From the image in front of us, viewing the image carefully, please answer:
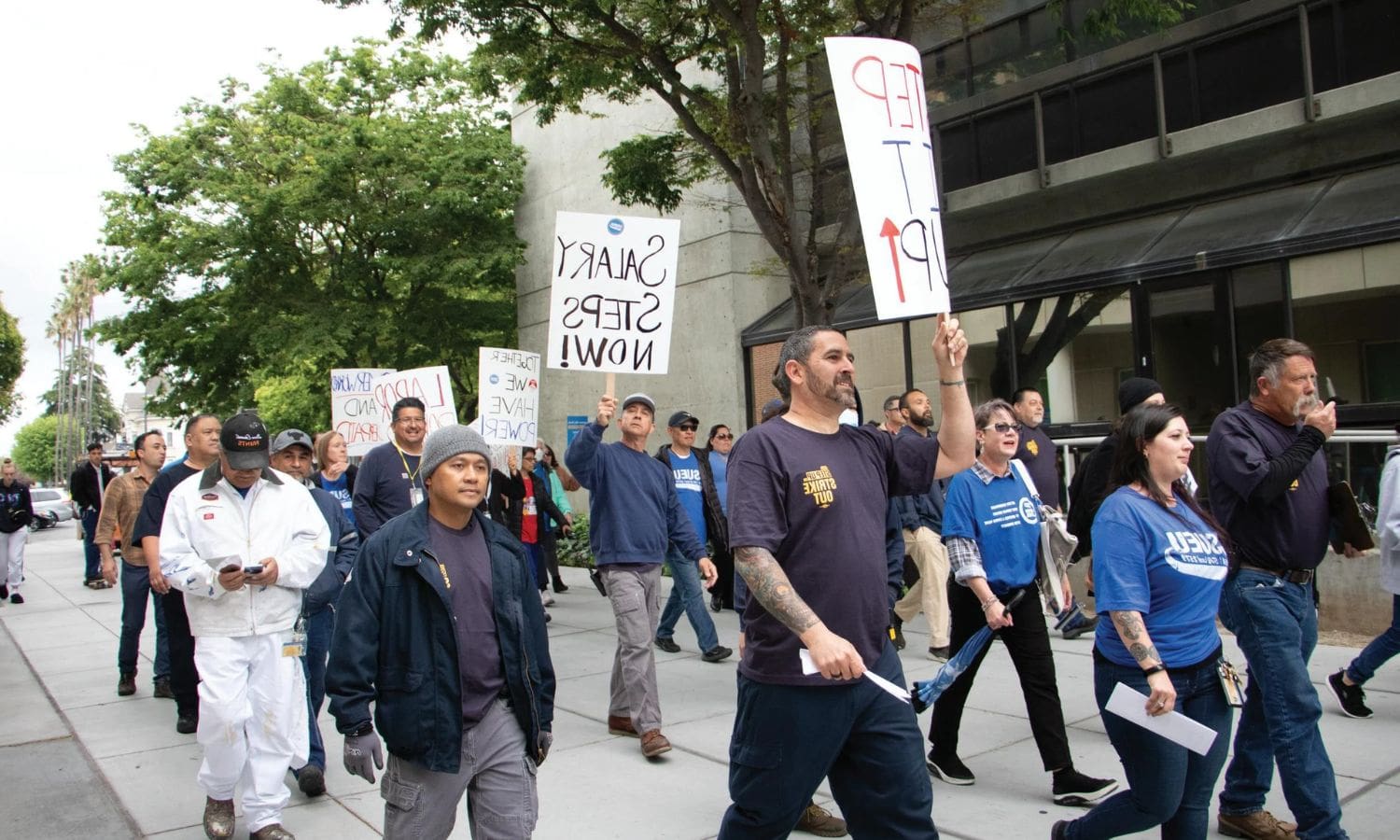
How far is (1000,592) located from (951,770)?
94 centimetres

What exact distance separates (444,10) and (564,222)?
4649 mm

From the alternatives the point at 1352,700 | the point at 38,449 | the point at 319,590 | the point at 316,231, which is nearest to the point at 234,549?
the point at 319,590

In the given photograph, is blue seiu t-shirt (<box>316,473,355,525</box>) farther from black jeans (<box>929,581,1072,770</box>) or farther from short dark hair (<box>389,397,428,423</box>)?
black jeans (<box>929,581,1072,770</box>)

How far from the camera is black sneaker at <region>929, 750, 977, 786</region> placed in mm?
5555

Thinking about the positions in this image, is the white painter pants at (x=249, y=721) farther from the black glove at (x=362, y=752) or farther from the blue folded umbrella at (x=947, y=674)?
the blue folded umbrella at (x=947, y=674)

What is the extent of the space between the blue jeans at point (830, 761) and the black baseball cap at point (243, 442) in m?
2.75

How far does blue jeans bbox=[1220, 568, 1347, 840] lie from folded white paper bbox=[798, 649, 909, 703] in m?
1.70

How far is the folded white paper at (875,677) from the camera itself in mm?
3215

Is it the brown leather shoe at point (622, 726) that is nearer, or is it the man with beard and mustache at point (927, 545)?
the brown leather shoe at point (622, 726)

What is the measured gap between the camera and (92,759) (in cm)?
675

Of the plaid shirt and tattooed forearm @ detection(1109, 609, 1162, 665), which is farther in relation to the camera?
the plaid shirt

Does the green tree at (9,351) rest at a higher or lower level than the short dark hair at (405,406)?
higher

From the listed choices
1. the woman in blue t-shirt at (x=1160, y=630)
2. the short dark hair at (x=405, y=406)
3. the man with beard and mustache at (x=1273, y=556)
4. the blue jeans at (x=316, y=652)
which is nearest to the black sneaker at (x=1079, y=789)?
the man with beard and mustache at (x=1273, y=556)

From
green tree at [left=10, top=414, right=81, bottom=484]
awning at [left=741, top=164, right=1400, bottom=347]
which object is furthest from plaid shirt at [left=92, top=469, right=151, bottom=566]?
green tree at [left=10, top=414, right=81, bottom=484]
